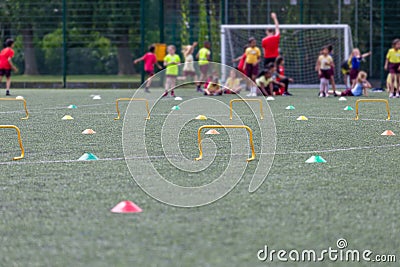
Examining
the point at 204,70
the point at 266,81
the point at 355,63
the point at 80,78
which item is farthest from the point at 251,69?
the point at 80,78

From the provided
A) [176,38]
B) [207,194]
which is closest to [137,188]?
[207,194]

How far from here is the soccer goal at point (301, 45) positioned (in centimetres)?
3294

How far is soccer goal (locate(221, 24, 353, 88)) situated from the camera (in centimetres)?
3294

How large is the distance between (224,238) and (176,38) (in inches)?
1142

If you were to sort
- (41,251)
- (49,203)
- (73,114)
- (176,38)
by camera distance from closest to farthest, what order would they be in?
(41,251) → (49,203) → (73,114) → (176,38)

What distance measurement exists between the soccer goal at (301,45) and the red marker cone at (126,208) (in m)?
26.2

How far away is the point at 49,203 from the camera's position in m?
6.89

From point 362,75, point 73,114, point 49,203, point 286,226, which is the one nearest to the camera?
point 286,226

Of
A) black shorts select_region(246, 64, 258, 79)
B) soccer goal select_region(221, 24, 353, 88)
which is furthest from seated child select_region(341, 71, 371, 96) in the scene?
soccer goal select_region(221, 24, 353, 88)

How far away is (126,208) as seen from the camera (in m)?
6.51

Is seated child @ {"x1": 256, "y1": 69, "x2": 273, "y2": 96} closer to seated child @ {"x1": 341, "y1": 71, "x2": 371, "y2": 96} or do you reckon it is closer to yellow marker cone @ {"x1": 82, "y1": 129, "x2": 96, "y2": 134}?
seated child @ {"x1": 341, "y1": 71, "x2": 371, "y2": 96}

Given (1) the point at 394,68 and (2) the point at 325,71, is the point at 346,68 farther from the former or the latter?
(1) the point at 394,68

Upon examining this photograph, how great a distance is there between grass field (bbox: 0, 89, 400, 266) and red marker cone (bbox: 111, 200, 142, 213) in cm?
7

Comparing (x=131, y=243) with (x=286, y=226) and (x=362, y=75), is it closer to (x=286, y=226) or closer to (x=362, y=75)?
(x=286, y=226)
